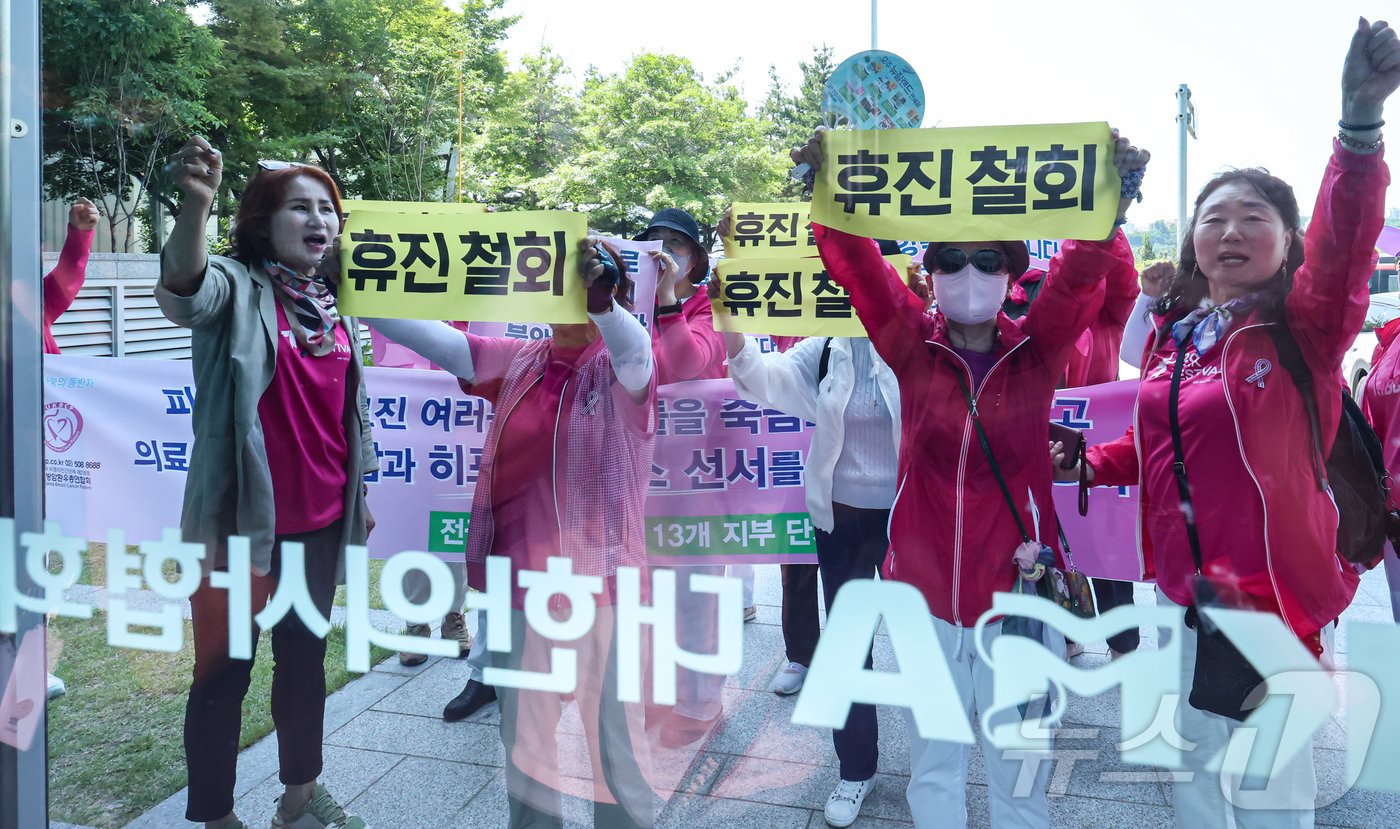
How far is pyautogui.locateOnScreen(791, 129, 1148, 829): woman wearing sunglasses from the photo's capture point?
1737mm

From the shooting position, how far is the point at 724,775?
7.16 ft

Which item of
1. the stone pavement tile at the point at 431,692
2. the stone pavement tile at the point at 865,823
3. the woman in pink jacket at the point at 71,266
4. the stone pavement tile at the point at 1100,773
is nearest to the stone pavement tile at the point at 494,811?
the stone pavement tile at the point at 431,692

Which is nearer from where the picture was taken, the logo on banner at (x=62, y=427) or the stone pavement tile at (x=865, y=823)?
the stone pavement tile at (x=865, y=823)

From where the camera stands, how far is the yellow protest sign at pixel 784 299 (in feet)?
6.54

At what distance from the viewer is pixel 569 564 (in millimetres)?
1928

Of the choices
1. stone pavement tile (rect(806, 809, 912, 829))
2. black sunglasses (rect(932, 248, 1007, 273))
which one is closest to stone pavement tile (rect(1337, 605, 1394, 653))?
black sunglasses (rect(932, 248, 1007, 273))

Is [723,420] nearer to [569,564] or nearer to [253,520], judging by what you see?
[569,564]

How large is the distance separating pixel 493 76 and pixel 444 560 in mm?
1121

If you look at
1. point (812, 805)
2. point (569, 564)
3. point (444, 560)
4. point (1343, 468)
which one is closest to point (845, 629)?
point (569, 564)

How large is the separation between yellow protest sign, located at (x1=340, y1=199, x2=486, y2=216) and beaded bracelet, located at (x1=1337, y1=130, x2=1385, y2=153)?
4.52ft

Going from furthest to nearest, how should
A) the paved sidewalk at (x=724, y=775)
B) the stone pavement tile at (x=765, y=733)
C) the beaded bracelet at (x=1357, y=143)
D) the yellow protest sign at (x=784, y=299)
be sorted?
1. the stone pavement tile at (x=765, y=733)
2. the yellow protest sign at (x=784, y=299)
3. the paved sidewalk at (x=724, y=775)
4. the beaded bracelet at (x=1357, y=143)

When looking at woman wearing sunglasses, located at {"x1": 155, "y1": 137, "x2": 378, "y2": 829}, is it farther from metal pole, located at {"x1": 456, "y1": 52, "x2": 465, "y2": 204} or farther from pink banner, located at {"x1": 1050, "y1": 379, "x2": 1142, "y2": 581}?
pink banner, located at {"x1": 1050, "y1": 379, "x2": 1142, "y2": 581}

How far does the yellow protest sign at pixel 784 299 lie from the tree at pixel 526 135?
403 mm

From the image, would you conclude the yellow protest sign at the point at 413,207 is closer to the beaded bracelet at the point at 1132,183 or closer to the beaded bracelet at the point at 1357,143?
the beaded bracelet at the point at 1132,183
